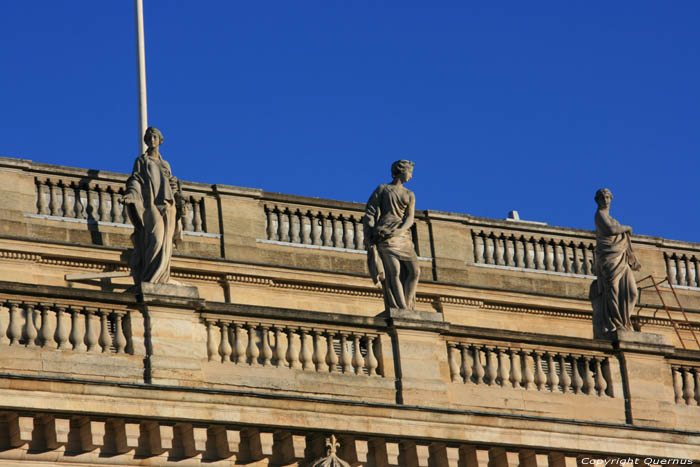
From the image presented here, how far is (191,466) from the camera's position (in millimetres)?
27922

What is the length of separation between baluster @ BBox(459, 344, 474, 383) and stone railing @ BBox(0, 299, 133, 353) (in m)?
4.68

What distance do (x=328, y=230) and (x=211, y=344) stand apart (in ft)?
24.4

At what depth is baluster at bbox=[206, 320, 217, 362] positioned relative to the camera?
94.2 ft

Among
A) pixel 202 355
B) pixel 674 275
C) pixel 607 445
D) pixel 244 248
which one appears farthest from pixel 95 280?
pixel 674 275

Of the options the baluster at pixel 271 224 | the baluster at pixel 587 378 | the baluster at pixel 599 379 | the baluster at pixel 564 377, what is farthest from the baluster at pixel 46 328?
the baluster at pixel 271 224

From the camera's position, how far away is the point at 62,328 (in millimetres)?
27688

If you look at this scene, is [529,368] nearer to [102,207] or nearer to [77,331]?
[77,331]

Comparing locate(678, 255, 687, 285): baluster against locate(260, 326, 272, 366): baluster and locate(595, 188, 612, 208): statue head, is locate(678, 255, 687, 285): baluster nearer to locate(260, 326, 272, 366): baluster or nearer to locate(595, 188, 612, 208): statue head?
locate(595, 188, 612, 208): statue head

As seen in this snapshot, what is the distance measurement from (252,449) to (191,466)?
2.91 ft

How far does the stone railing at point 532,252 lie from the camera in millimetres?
37438

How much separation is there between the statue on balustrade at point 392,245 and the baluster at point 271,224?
4742 mm

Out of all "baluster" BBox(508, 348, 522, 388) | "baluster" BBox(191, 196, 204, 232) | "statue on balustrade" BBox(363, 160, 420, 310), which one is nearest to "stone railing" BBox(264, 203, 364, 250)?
"baluster" BBox(191, 196, 204, 232)

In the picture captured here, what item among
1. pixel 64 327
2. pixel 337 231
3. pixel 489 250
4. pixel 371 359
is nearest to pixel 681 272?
pixel 489 250

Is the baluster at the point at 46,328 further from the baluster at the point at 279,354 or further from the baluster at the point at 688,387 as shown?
the baluster at the point at 688,387
